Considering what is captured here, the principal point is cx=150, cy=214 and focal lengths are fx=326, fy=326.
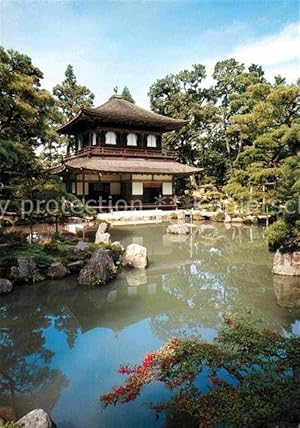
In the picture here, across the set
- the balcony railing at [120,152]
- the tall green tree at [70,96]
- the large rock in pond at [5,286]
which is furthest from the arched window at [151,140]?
the large rock in pond at [5,286]

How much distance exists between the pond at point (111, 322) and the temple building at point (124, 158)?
1260 cm

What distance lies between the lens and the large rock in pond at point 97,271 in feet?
26.2

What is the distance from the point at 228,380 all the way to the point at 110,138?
21.1 meters

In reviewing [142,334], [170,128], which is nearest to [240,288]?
[142,334]

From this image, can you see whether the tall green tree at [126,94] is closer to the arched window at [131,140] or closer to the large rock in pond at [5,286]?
the arched window at [131,140]

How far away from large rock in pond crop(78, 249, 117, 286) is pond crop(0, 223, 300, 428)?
271 mm

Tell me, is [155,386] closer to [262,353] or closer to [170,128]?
[262,353]

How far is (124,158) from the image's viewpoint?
76.2ft

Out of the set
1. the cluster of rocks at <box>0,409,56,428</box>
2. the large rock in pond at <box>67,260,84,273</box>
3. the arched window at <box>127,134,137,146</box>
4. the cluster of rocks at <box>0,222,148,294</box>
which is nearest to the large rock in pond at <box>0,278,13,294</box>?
the cluster of rocks at <box>0,222,148,294</box>

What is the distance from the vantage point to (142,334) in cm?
541

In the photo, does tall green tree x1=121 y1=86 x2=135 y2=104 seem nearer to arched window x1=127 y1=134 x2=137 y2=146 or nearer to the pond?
arched window x1=127 y1=134 x2=137 y2=146

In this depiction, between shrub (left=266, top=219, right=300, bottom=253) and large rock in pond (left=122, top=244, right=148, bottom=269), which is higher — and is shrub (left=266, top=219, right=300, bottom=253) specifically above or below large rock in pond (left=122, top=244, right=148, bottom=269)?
above

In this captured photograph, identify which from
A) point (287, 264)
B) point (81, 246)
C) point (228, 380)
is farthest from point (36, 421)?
point (81, 246)

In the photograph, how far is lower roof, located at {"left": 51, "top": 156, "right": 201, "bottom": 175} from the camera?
19875 millimetres
